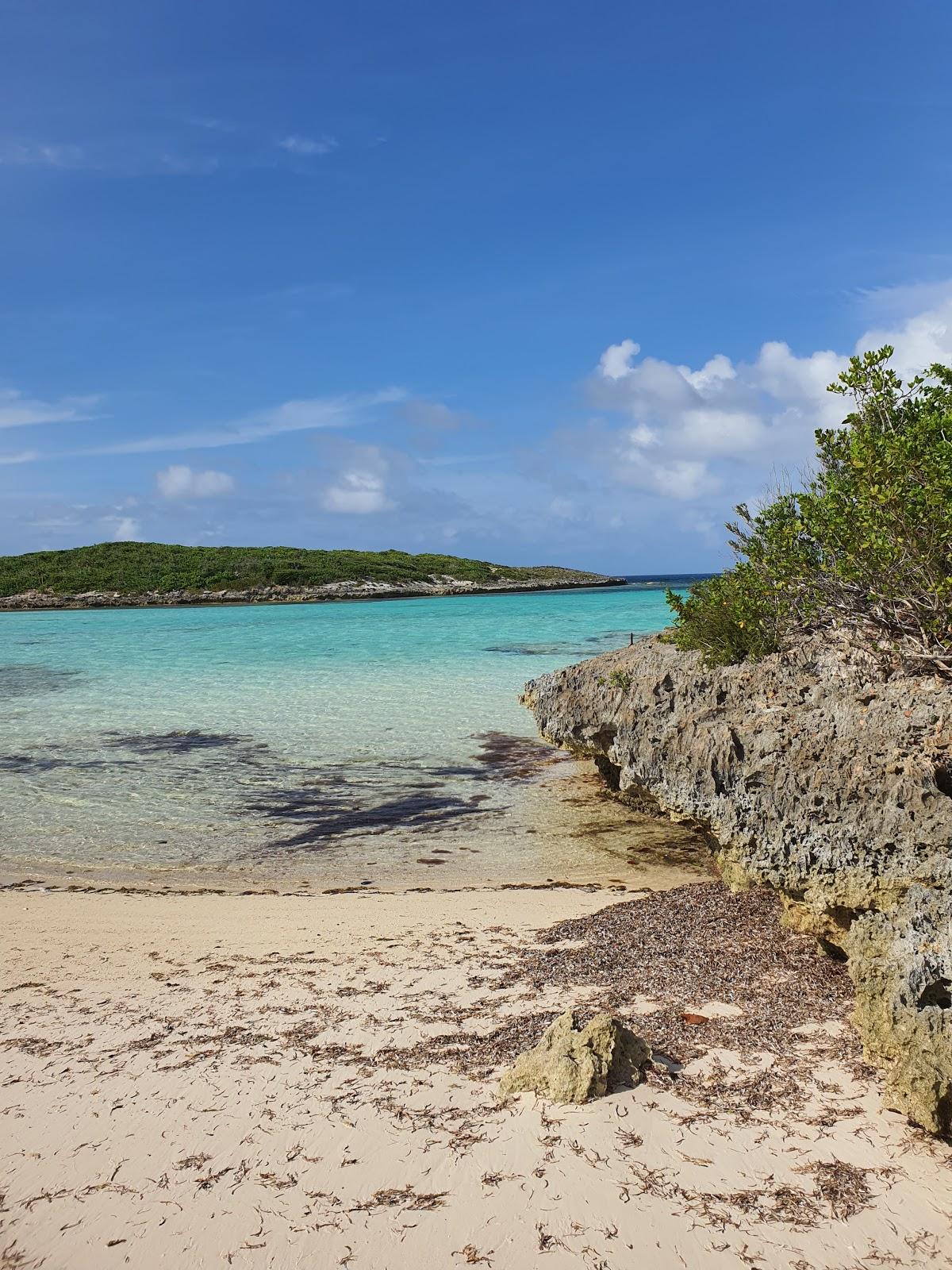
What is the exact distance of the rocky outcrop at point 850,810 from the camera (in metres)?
4.20

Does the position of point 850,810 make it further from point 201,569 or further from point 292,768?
point 201,569

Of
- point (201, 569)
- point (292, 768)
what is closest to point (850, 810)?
point (292, 768)

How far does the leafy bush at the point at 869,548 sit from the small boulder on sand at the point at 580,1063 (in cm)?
374

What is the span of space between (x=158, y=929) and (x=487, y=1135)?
4.96m

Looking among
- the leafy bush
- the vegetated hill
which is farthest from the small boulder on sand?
the vegetated hill

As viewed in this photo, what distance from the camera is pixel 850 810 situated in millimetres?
5641

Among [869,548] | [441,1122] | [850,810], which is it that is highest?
[869,548]

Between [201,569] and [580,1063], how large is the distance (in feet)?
293

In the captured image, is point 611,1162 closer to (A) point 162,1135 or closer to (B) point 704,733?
(A) point 162,1135

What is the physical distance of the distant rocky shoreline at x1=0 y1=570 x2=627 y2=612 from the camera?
76125mm

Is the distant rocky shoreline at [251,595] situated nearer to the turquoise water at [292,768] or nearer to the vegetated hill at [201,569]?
the vegetated hill at [201,569]

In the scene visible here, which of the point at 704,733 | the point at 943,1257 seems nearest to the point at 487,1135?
the point at 943,1257

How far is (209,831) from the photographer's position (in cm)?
1159

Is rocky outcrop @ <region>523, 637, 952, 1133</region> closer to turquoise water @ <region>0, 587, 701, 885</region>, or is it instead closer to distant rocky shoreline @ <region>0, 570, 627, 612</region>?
turquoise water @ <region>0, 587, 701, 885</region>
